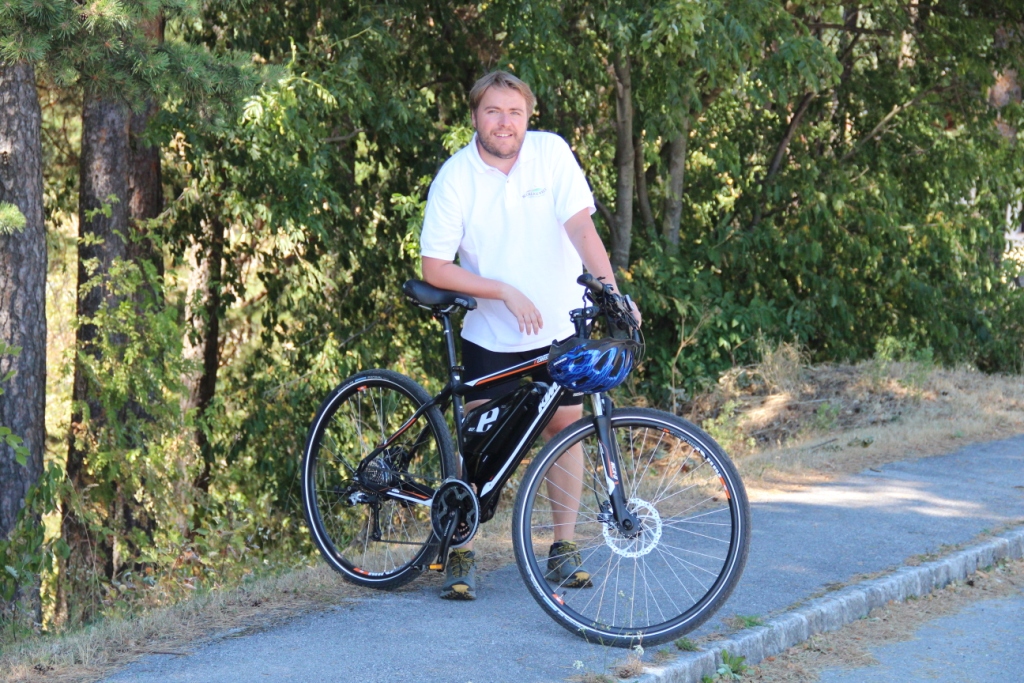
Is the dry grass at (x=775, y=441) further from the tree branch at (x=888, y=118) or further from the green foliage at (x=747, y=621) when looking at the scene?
the tree branch at (x=888, y=118)

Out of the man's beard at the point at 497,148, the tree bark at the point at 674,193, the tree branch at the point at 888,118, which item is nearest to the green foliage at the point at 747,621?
the man's beard at the point at 497,148

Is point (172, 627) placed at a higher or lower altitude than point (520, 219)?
lower

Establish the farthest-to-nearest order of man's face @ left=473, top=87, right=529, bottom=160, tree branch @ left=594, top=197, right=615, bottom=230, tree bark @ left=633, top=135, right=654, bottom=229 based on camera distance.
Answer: tree bark @ left=633, top=135, right=654, bottom=229 < tree branch @ left=594, top=197, right=615, bottom=230 < man's face @ left=473, top=87, right=529, bottom=160

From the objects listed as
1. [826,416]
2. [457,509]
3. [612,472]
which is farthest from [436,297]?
[826,416]

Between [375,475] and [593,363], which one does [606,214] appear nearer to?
[375,475]

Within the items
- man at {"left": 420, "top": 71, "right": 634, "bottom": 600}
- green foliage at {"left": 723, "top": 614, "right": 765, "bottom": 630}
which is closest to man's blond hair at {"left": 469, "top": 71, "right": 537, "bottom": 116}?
man at {"left": 420, "top": 71, "right": 634, "bottom": 600}

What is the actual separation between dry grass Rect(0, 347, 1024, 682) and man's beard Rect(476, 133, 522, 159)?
191 cm

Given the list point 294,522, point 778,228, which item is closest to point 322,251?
point 294,522

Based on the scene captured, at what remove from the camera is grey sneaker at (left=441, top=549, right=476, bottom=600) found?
192 inches

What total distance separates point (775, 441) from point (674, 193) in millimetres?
3374

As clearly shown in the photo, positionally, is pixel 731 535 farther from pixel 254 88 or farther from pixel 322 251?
pixel 322 251

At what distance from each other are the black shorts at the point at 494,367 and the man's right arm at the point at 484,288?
0.15m

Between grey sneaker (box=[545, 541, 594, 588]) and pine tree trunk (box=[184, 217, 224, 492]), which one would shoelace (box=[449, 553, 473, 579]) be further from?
pine tree trunk (box=[184, 217, 224, 492])

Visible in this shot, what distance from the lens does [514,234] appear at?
4.78 m
